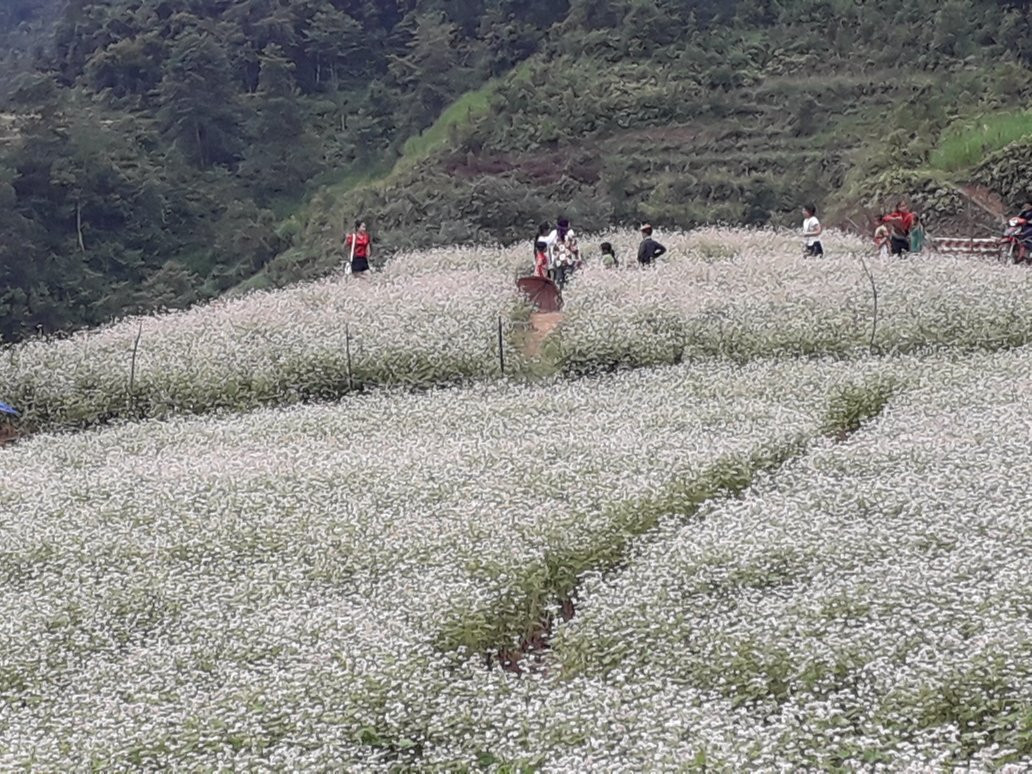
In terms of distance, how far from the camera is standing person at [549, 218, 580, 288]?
20453 mm

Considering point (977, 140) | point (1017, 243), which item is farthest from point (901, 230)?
point (977, 140)

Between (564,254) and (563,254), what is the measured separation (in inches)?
0.9

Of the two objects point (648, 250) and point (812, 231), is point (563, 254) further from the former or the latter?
point (812, 231)

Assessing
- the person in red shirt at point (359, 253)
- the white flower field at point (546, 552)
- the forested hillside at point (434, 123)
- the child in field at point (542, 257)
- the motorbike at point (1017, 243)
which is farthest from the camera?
the forested hillside at point (434, 123)

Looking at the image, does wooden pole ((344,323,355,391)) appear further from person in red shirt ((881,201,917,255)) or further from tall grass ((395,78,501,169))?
tall grass ((395,78,501,169))

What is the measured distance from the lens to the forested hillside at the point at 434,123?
3609 centimetres

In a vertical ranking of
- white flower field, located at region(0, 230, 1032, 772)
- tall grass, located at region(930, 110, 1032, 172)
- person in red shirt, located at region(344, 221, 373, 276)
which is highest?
tall grass, located at region(930, 110, 1032, 172)

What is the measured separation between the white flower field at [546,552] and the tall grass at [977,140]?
12113 millimetres

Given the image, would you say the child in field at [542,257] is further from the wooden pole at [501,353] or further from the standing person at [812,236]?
the wooden pole at [501,353]

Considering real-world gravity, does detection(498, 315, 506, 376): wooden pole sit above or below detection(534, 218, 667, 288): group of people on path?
below

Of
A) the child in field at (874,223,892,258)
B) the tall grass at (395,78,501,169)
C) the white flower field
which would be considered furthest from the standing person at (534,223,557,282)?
the tall grass at (395,78,501,169)

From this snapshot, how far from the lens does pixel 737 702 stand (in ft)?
19.0

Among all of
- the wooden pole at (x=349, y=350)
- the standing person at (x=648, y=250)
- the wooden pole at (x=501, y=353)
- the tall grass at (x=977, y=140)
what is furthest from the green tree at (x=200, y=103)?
the wooden pole at (x=501, y=353)

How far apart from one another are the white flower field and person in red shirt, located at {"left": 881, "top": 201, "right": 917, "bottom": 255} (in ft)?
16.4
